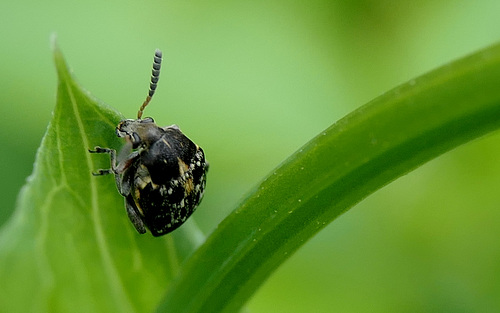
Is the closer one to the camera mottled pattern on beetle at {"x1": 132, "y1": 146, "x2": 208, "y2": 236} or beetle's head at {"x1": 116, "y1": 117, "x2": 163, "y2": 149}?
mottled pattern on beetle at {"x1": 132, "y1": 146, "x2": 208, "y2": 236}

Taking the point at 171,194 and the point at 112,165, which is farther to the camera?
the point at 171,194

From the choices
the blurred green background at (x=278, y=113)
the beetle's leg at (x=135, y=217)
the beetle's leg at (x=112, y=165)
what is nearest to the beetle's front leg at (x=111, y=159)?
the beetle's leg at (x=112, y=165)

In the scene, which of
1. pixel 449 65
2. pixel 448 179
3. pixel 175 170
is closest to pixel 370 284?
pixel 448 179

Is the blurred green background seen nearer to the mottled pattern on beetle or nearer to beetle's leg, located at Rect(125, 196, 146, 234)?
the mottled pattern on beetle

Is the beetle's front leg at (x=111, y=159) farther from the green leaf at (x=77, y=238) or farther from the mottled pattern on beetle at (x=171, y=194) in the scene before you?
the mottled pattern on beetle at (x=171, y=194)

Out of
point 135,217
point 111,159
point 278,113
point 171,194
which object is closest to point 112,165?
point 111,159

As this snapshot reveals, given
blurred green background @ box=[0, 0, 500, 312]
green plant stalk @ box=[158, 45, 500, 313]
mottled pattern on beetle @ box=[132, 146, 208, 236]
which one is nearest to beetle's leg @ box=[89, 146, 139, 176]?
mottled pattern on beetle @ box=[132, 146, 208, 236]

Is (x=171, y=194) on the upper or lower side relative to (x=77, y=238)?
upper

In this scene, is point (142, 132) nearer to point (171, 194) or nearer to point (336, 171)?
point (171, 194)
